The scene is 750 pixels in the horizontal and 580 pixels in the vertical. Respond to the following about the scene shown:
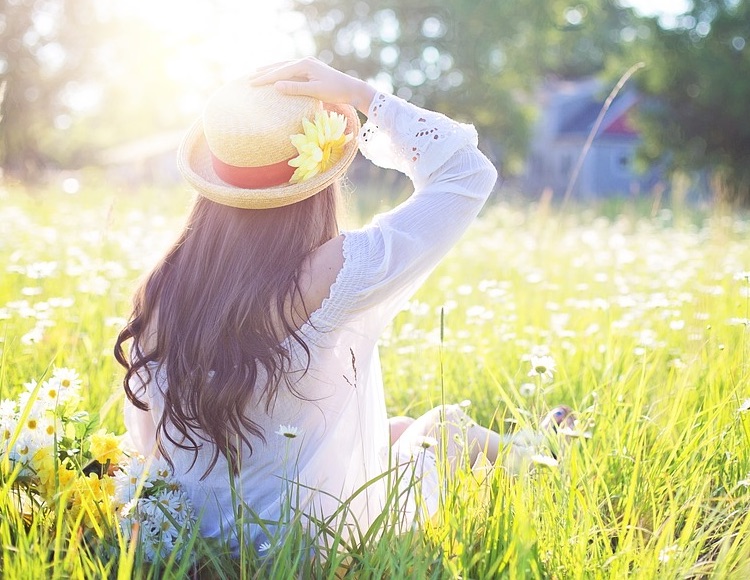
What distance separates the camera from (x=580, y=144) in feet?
104

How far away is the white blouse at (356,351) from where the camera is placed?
6.08ft

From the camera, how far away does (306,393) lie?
200cm

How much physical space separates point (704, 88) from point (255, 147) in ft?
64.4

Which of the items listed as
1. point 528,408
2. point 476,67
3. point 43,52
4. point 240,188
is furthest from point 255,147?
point 43,52

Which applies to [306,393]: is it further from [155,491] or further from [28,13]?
[28,13]

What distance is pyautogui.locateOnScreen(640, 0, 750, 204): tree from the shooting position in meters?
19.2

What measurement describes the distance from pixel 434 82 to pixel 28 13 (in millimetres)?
12427

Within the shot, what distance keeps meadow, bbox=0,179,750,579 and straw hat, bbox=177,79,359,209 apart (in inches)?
19.1

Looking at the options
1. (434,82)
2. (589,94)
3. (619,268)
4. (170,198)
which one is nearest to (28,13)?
(434,82)

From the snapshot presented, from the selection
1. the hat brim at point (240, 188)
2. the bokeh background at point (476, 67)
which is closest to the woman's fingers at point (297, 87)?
the hat brim at point (240, 188)

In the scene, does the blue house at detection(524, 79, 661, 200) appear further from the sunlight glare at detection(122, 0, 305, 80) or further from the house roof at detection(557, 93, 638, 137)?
the sunlight glare at detection(122, 0, 305, 80)

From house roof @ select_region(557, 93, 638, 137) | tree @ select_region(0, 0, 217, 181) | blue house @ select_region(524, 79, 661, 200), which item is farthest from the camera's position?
blue house @ select_region(524, 79, 661, 200)

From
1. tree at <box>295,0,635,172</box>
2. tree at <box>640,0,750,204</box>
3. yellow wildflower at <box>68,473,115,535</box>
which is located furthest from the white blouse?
tree at <box>295,0,635,172</box>

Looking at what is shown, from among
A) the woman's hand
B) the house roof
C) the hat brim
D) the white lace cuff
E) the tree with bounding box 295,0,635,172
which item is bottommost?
the hat brim
